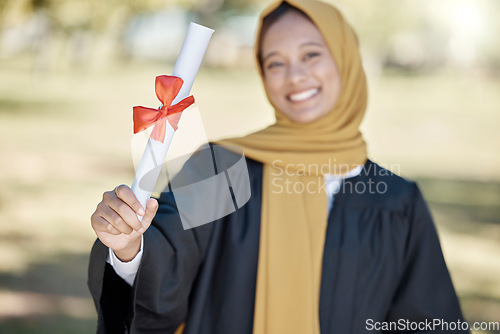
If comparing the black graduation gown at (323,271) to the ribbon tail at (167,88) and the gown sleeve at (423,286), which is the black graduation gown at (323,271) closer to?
the gown sleeve at (423,286)

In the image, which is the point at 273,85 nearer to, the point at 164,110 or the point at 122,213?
the point at 164,110

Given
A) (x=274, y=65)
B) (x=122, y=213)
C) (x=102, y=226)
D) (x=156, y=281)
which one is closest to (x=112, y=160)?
(x=274, y=65)

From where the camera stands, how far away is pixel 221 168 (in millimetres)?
2188

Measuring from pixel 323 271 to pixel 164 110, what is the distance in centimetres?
96

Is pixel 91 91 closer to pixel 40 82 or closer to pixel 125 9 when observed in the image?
pixel 40 82

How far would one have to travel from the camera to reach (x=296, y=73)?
2.31m

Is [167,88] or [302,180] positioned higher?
[167,88]

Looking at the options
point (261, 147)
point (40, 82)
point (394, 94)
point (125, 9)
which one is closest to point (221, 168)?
point (261, 147)

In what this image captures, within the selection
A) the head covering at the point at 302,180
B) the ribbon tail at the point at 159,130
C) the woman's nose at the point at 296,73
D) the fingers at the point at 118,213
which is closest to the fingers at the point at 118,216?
the fingers at the point at 118,213

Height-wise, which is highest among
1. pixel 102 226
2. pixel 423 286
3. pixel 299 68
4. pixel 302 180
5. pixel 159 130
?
pixel 299 68

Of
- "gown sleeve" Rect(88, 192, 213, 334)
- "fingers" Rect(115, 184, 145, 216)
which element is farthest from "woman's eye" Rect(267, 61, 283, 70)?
"fingers" Rect(115, 184, 145, 216)

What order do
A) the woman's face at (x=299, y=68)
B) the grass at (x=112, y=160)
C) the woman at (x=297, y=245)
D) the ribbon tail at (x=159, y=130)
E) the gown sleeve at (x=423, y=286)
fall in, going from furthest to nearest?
the grass at (x=112, y=160)
the woman's face at (x=299, y=68)
the gown sleeve at (x=423, y=286)
the woman at (x=297, y=245)
the ribbon tail at (x=159, y=130)

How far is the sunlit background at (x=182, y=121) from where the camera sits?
5375 mm

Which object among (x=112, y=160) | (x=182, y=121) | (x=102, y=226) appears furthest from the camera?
(x=112, y=160)
